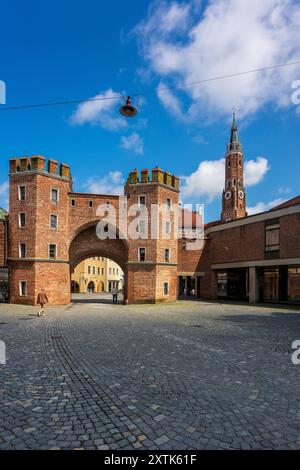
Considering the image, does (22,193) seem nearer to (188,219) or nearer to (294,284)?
(294,284)

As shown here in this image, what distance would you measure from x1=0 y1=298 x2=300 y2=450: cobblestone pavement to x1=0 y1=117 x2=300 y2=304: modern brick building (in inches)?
654

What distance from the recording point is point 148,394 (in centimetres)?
537

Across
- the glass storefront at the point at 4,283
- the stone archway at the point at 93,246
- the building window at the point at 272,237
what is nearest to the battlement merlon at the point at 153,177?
the stone archway at the point at 93,246

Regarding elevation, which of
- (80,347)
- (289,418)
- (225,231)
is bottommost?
(80,347)

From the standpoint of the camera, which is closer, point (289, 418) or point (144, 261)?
point (289, 418)

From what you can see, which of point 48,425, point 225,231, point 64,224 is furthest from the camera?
point 225,231

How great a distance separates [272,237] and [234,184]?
186 feet

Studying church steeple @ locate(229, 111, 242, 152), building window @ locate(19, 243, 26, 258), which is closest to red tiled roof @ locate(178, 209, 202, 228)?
church steeple @ locate(229, 111, 242, 152)

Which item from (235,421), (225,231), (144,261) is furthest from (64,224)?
(235,421)

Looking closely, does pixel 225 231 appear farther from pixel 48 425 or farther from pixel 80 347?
pixel 48 425

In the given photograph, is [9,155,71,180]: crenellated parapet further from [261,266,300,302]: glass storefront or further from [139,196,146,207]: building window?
[261,266,300,302]: glass storefront

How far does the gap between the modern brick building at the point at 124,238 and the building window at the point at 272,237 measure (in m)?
0.10
